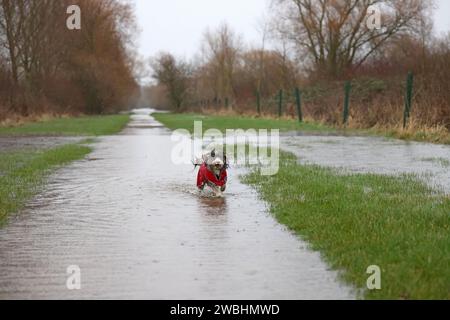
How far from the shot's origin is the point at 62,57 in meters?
58.8

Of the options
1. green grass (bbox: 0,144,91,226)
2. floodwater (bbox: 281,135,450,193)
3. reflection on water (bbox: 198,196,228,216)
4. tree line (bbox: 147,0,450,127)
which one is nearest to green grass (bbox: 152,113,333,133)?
tree line (bbox: 147,0,450,127)

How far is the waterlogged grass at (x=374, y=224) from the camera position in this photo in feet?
16.3

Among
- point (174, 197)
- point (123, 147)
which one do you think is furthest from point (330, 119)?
point (174, 197)

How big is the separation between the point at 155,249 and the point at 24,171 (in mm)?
7194

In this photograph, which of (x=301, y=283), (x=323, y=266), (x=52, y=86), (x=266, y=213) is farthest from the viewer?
(x=52, y=86)

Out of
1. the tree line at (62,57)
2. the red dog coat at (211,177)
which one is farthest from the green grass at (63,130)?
the red dog coat at (211,177)

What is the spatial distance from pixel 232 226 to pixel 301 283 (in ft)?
7.94

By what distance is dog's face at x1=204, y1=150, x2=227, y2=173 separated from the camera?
9.41m

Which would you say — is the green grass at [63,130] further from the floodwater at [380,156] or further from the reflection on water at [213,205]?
the reflection on water at [213,205]

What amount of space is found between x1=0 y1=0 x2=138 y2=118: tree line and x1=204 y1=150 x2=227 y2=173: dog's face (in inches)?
1152

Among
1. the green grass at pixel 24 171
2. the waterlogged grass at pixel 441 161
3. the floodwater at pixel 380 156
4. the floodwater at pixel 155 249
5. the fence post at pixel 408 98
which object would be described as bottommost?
the floodwater at pixel 155 249

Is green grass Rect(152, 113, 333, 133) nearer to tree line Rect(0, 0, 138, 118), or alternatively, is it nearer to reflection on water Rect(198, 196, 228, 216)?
tree line Rect(0, 0, 138, 118)

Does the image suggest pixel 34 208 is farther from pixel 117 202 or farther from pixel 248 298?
pixel 248 298
